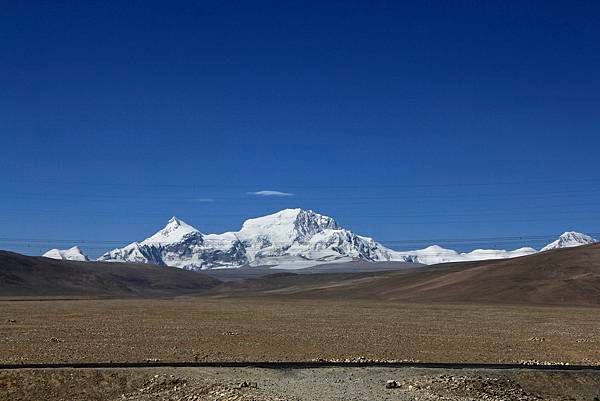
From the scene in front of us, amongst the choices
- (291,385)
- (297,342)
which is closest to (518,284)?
(297,342)

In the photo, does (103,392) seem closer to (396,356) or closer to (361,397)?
(361,397)

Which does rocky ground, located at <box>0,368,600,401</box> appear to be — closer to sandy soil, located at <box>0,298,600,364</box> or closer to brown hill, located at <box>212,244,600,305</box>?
sandy soil, located at <box>0,298,600,364</box>

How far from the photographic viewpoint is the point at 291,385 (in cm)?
2386

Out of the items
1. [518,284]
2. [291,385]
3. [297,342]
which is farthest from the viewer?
[518,284]

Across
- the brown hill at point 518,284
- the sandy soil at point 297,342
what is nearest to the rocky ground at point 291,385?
the sandy soil at point 297,342

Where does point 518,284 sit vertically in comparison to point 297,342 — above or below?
above

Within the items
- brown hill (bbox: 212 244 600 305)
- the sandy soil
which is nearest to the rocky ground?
the sandy soil

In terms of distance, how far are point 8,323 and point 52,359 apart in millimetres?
30652

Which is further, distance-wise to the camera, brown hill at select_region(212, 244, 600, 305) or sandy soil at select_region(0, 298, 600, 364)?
brown hill at select_region(212, 244, 600, 305)

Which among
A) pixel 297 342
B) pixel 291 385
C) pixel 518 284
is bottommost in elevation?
pixel 291 385

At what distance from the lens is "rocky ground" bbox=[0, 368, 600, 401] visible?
2308 cm

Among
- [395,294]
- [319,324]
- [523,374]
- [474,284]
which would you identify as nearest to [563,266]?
[474,284]

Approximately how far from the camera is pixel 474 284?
153250 mm

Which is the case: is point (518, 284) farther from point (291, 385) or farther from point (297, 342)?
point (291, 385)
